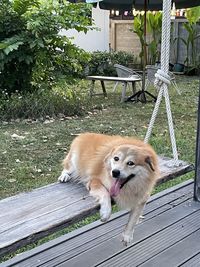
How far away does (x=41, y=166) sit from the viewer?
4.75 m

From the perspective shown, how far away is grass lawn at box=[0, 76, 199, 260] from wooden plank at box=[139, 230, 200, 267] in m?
0.81

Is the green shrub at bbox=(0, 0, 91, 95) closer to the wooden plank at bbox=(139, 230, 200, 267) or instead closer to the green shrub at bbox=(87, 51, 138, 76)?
the green shrub at bbox=(87, 51, 138, 76)

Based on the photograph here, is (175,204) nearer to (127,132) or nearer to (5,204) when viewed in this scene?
(5,204)

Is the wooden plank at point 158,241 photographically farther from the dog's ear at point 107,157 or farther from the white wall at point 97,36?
the white wall at point 97,36

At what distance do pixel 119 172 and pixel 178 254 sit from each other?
2.97 feet

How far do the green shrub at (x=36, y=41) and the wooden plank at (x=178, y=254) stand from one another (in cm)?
501

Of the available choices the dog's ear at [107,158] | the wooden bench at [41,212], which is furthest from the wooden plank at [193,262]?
the dog's ear at [107,158]

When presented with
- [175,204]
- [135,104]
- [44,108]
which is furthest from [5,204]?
[135,104]

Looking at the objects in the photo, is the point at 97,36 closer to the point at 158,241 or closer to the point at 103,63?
the point at 103,63

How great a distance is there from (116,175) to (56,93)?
564 cm

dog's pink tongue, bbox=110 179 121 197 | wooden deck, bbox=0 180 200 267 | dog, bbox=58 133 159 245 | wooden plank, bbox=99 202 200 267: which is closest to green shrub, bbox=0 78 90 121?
wooden deck, bbox=0 180 200 267

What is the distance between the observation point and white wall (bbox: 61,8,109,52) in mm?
14086

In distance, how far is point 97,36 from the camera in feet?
47.5

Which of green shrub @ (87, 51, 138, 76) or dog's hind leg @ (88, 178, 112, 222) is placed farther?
green shrub @ (87, 51, 138, 76)
